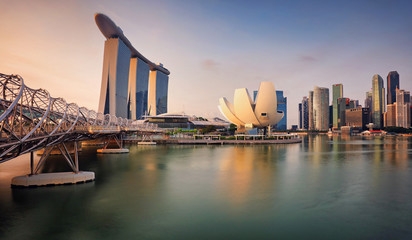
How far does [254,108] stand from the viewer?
60.6 m

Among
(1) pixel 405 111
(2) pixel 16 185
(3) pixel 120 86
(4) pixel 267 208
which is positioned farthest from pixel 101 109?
(1) pixel 405 111

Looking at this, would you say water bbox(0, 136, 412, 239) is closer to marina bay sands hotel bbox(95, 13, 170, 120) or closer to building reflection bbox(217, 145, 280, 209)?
building reflection bbox(217, 145, 280, 209)

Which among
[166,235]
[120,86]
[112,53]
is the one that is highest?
[112,53]

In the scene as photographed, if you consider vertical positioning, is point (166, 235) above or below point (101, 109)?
below

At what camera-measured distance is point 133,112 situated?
401ft

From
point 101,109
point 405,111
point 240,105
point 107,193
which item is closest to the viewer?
point 107,193

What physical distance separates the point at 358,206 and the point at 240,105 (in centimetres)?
4836

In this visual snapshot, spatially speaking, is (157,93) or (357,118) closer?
(157,93)

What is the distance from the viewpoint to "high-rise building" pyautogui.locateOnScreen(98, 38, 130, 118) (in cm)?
10031

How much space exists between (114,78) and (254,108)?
203 ft

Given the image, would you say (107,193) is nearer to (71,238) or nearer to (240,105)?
(71,238)

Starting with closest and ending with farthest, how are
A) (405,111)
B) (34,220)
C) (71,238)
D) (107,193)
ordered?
(71,238) → (34,220) → (107,193) → (405,111)

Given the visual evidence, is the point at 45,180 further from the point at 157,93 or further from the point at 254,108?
the point at 157,93

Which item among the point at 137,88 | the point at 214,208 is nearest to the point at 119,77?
the point at 137,88
